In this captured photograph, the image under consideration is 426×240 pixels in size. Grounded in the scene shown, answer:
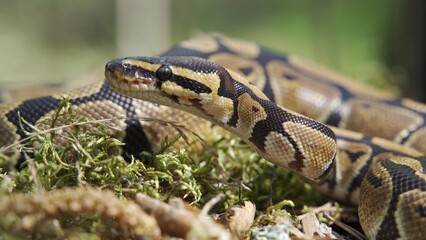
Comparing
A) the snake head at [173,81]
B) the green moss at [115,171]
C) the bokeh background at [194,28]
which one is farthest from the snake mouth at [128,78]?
the bokeh background at [194,28]

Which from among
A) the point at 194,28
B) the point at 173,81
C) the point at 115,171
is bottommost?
the point at 194,28

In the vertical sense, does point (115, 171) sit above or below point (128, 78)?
below

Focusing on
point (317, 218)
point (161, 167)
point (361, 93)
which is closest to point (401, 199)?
point (317, 218)

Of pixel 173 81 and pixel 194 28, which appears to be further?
pixel 194 28

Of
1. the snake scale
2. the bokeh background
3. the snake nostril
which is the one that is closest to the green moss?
the snake scale

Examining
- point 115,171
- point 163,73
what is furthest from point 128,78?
point 115,171

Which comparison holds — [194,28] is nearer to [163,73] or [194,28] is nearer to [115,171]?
[163,73]

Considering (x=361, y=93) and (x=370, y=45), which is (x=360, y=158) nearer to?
(x=361, y=93)
